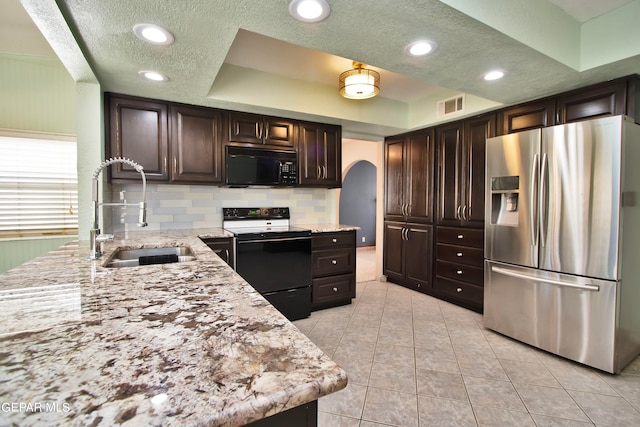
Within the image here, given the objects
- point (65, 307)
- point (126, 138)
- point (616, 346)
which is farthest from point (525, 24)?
point (126, 138)

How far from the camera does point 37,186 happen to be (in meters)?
3.19

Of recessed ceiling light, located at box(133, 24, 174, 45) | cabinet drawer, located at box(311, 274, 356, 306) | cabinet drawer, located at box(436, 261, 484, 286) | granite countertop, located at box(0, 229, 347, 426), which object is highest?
recessed ceiling light, located at box(133, 24, 174, 45)

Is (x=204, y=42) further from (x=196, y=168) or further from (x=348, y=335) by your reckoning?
(x=348, y=335)

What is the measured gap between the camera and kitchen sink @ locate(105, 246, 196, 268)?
1839mm

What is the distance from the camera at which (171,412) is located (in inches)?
15.8

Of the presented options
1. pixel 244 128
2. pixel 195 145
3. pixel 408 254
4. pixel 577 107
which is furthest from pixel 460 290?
pixel 195 145

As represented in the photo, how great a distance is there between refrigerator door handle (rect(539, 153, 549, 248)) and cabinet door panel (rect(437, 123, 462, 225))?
97cm

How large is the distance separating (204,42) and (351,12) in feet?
2.93

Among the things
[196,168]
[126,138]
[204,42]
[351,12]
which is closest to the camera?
[351,12]

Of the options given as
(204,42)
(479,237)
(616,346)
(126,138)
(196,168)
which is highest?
(204,42)

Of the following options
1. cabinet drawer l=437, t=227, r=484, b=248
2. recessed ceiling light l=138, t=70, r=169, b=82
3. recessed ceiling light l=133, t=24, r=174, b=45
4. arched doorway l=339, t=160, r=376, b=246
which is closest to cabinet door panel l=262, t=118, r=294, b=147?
recessed ceiling light l=138, t=70, r=169, b=82

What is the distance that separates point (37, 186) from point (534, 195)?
197 inches

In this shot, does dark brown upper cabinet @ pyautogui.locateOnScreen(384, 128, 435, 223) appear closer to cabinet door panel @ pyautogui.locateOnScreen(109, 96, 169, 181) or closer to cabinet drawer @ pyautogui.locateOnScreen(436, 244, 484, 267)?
cabinet drawer @ pyautogui.locateOnScreen(436, 244, 484, 267)

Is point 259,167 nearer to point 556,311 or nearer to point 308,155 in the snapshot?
point 308,155
